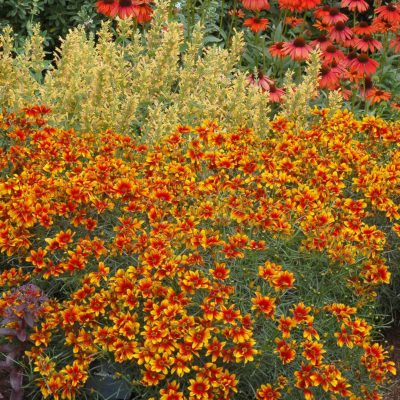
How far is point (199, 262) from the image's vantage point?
276 centimetres

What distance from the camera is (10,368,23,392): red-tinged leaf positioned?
2660 millimetres

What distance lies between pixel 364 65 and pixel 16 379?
335 centimetres

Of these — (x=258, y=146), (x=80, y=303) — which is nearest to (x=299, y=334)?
(x=80, y=303)

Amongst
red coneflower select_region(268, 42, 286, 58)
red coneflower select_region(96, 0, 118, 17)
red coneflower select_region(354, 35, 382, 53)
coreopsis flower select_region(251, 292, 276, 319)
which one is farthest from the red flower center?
coreopsis flower select_region(251, 292, 276, 319)

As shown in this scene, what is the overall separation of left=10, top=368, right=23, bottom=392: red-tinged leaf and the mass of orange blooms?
7 cm

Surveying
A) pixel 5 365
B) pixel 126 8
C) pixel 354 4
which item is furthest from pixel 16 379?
pixel 354 4

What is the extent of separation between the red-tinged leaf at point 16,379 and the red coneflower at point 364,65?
129 inches

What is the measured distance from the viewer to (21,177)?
10.4 ft

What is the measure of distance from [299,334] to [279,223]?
16.4 inches

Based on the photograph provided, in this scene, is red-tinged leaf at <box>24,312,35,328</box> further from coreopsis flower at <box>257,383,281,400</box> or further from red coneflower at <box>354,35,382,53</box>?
red coneflower at <box>354,35,382,53</box>

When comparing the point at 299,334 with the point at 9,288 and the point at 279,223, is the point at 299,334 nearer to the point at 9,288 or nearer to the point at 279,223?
the point at 279,223

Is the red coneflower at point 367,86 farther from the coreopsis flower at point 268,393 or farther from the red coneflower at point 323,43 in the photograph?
the coreopsis flower at point 268,393

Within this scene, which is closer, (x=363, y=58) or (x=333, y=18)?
(x=363, y=58)

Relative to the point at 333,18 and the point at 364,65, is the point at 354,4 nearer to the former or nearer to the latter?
the point at 333,18
